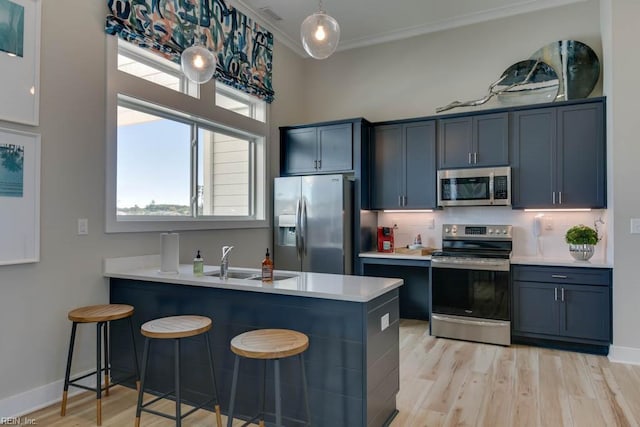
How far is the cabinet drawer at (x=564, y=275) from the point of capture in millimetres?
3592

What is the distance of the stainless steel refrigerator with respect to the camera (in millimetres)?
4512

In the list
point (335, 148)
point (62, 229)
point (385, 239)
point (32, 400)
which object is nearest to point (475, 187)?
point (385, 239)

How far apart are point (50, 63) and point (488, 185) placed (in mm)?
4040

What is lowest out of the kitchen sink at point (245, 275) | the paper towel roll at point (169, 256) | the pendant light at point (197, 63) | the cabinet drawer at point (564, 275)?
the cabinet drawer at point (564, 275)

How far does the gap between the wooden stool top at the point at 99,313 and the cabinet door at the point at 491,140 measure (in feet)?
12.1

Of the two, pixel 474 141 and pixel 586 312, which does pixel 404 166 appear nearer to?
pixel 474 141

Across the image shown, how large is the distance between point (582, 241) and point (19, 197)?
460 cm

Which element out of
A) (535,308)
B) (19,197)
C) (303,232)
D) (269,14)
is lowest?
(535,308)

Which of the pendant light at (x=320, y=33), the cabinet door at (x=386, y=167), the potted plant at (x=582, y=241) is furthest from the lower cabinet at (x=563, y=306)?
the pendant light at (x=320, y=33)

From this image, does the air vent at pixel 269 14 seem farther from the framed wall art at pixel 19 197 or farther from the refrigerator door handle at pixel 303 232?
the framed wall art at pixel 19 197

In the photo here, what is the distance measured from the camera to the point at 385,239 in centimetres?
500

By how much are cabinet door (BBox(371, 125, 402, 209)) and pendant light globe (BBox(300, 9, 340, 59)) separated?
2.41 metres

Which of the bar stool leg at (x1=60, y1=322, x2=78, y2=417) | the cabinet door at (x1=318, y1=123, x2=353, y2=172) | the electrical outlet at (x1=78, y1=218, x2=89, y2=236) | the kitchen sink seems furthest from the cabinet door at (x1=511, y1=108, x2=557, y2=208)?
the bar stool leg at (x1=60, y1=322, x2=78, y2=417)

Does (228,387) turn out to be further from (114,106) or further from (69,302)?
(114,106)
